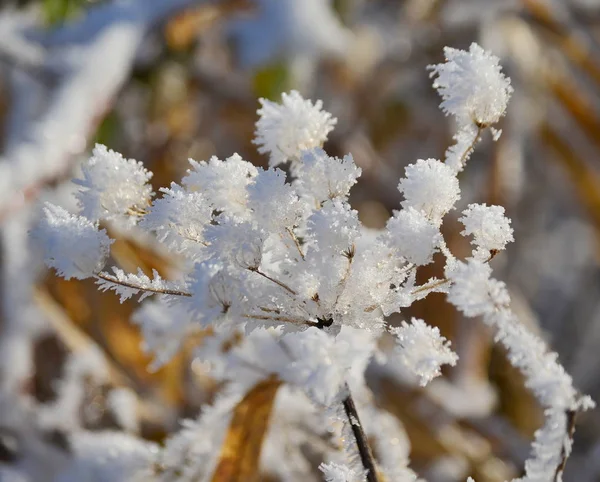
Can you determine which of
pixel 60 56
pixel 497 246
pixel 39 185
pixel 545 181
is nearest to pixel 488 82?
pixel 497 246

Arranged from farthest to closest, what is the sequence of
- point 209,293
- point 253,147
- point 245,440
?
point 253,147
point 245,440
point 209,293

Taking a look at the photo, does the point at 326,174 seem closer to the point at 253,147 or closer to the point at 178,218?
the point at 178,218

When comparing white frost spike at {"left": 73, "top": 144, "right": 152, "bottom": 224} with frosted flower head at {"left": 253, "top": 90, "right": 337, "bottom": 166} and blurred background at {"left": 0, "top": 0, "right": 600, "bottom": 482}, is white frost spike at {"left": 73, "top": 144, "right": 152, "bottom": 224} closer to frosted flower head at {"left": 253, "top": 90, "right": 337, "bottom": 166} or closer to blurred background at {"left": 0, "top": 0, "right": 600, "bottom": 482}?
frosted flower head at {"left": 253, "top": 90, "right": 337, "bottom": 166}

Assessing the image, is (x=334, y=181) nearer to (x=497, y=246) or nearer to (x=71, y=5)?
(x=497, y=246)

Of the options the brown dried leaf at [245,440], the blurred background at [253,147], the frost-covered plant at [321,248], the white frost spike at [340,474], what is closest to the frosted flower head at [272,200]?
the frost-covered plant at [321,248]

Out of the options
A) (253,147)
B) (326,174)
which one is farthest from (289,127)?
(253,147)

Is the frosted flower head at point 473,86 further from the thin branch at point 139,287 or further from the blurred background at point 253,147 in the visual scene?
the blurred background at point 253,147

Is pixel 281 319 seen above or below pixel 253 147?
below

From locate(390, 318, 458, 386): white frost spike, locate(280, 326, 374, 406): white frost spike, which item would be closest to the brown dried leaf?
locate(280, 326, 374, 406): white frost spike
